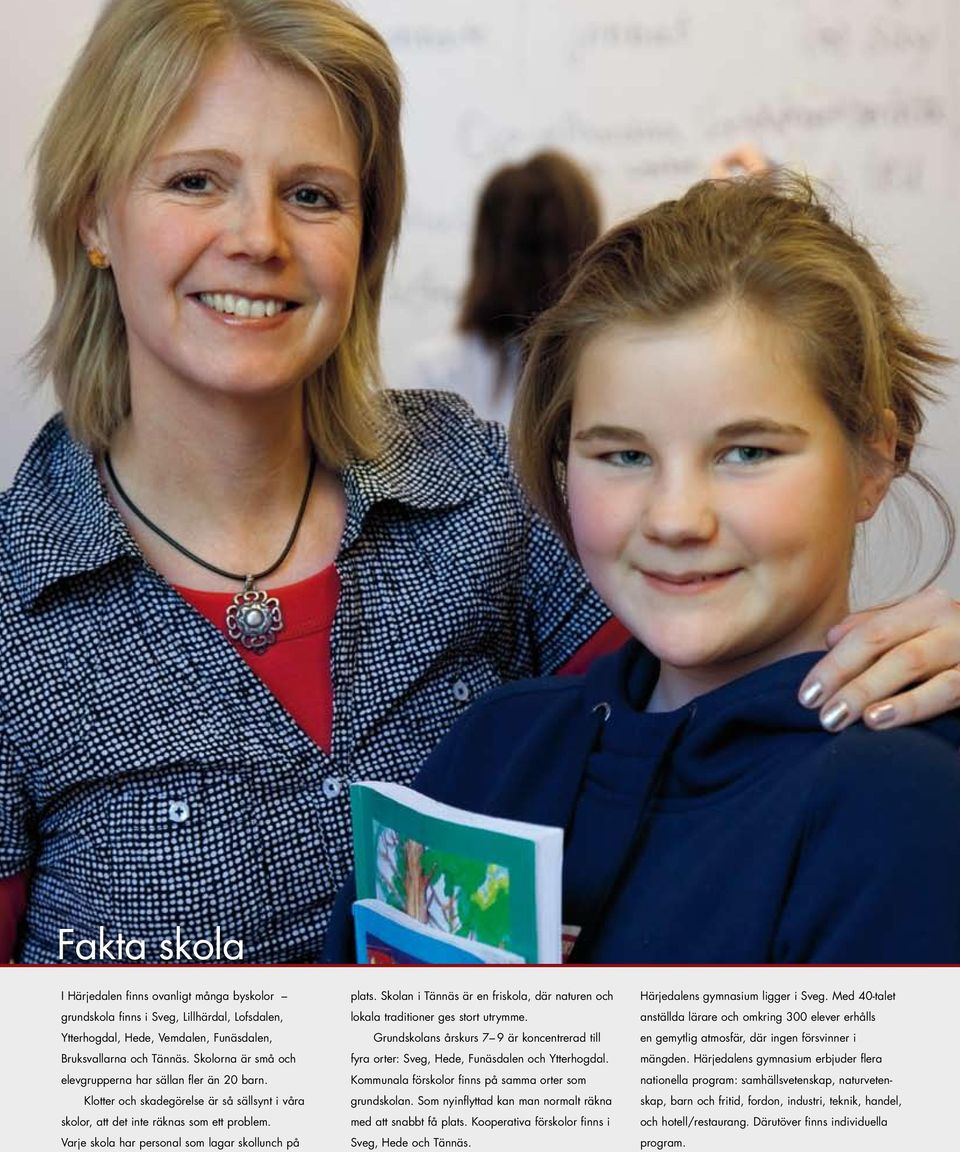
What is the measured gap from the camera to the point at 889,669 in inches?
44.8

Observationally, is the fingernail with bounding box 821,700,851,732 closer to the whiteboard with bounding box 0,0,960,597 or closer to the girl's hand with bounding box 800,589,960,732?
the girl's hand with bounding box 800,589,960,732

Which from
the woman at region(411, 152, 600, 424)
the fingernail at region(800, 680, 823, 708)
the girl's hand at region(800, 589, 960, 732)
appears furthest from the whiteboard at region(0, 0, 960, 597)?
the fingernail at region(800, 680, 823, 708)

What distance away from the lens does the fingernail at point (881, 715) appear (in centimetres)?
110

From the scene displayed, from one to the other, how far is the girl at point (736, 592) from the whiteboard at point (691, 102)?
1.67 meters

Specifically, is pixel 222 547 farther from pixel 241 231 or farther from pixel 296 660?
pixel 241 231

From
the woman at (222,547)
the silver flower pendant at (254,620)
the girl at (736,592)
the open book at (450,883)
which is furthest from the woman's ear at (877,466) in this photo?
the silver flower pendant at (254,620)

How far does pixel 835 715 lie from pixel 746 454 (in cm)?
19

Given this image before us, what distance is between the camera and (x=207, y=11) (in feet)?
5.28

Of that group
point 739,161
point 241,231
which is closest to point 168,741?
point 241,231

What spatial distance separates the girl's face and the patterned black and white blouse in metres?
0.46

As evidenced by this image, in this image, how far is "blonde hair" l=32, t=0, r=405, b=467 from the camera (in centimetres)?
159

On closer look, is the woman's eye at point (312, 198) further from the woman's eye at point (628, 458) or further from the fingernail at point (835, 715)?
the fingernail at point (835, 715)
